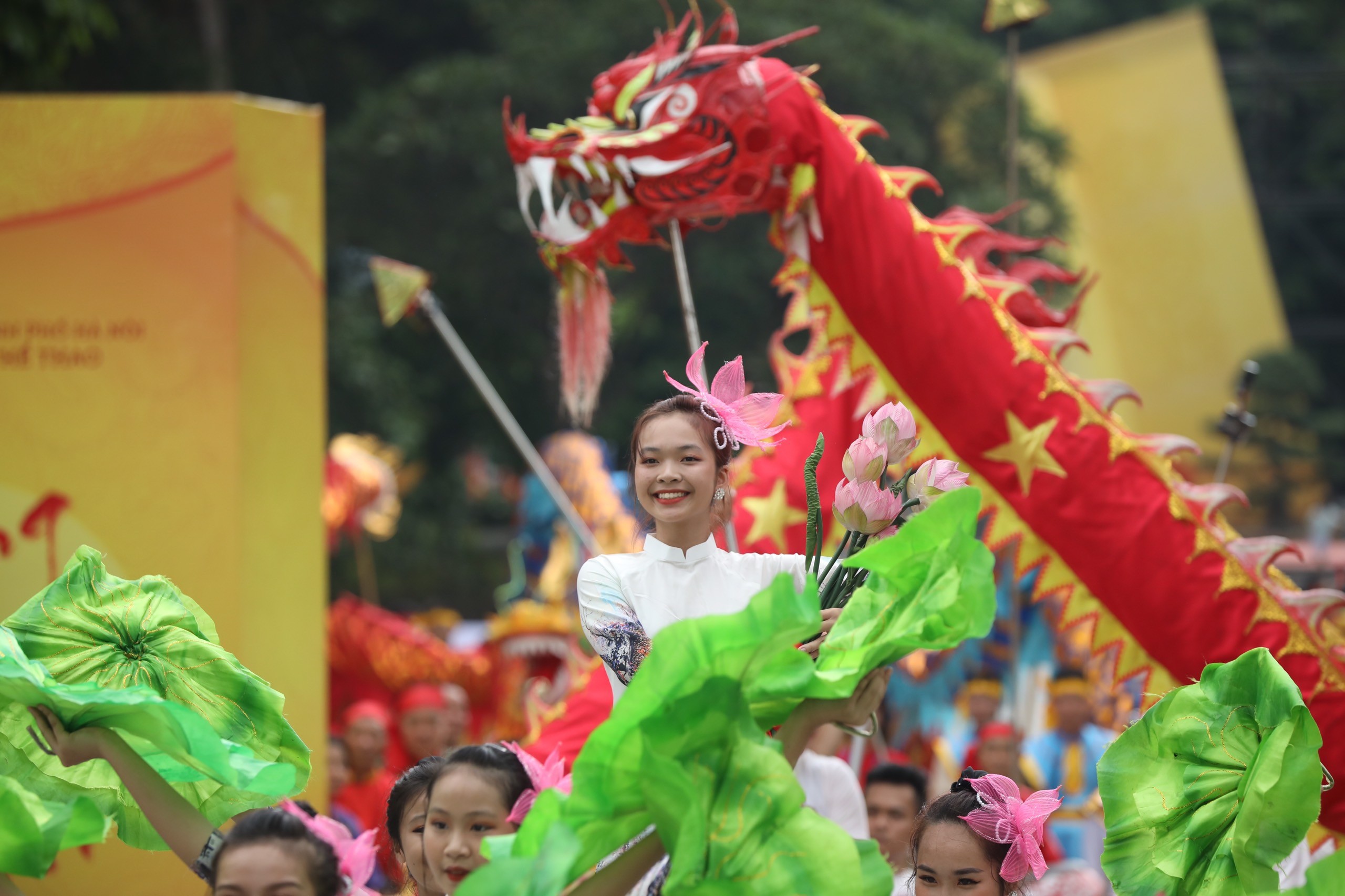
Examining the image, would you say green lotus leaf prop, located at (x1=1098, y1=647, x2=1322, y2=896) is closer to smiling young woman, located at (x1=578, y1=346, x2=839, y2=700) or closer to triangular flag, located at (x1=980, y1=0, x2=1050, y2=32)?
smiling young woman, located at (x1=578, y1=346, x2=839, y2=700)

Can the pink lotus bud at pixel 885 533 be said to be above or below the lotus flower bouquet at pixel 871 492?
below

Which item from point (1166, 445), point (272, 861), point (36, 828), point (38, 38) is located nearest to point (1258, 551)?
point (1166, 445)

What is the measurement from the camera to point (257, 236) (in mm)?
4562

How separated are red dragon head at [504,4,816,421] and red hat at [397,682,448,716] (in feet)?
7.85

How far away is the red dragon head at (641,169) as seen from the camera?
3377mm

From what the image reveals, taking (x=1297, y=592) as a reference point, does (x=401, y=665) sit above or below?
below

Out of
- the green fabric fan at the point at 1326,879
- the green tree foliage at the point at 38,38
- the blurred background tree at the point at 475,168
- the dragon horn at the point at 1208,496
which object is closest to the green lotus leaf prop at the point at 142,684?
the green fabric fan at the point at 1326,879

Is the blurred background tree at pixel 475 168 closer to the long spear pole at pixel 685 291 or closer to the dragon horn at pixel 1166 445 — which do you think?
the long spear pole at pixel 685 291

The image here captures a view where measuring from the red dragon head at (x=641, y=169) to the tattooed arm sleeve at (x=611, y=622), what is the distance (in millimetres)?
1128

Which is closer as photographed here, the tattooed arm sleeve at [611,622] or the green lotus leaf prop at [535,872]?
the green lotus leaf prop at [535,872]

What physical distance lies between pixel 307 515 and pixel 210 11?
Result: 8.09m

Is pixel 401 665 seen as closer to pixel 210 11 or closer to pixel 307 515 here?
pixel 307 515

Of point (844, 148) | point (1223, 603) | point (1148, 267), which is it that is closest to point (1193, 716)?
point (1223, 603)

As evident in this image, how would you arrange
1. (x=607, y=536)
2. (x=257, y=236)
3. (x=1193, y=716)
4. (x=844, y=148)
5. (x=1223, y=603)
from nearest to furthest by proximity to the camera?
(x=1193, y=716), (x=1223, y=603), (x=844, y=148), (x=257, y=236), (x=607, y=536)
